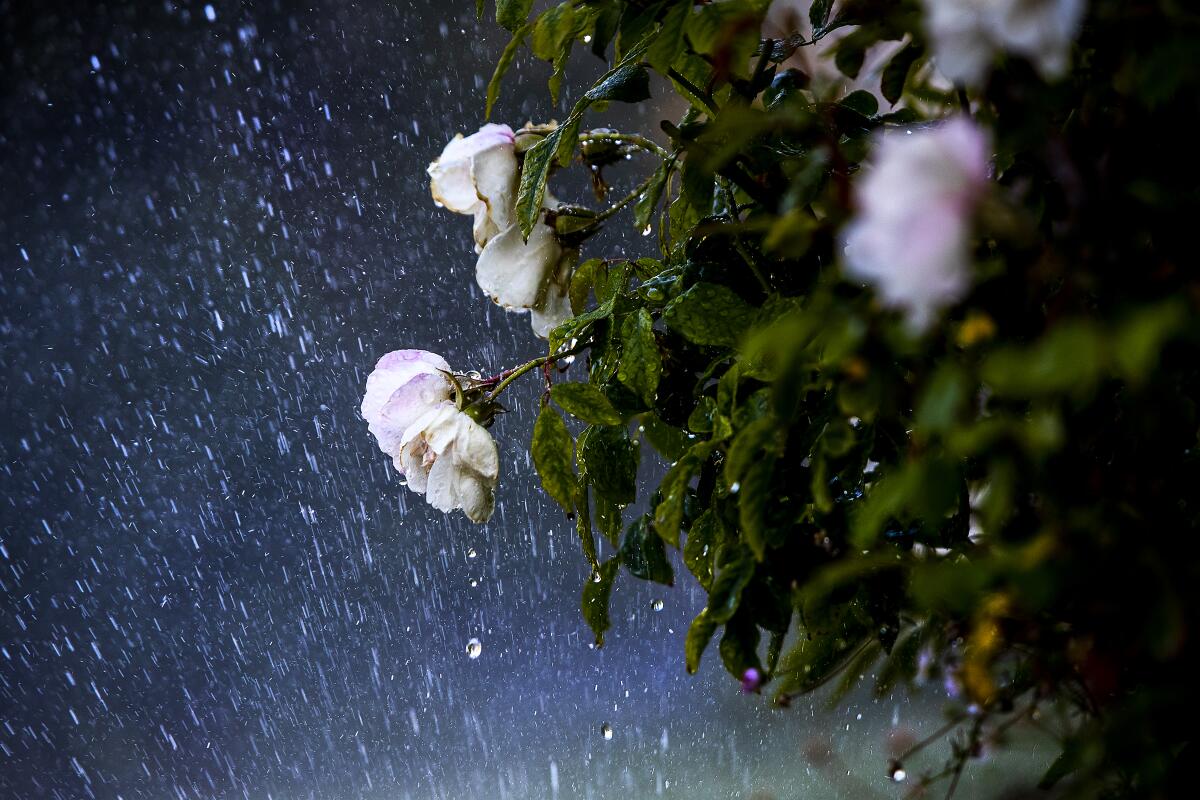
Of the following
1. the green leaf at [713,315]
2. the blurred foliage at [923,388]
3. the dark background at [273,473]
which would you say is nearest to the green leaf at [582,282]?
the blurred foliage at [923,388]

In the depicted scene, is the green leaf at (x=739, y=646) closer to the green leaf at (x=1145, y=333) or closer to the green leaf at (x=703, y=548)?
the green leaf at (x=703, y=548)

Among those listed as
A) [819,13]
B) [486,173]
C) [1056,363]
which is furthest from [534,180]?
[1056,363]

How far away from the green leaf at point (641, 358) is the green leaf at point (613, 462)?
3 cm

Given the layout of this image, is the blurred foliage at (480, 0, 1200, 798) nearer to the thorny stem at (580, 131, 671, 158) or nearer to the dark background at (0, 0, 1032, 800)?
the thorny stem at (580, 131, 671, 158)

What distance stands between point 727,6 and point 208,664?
1553 mm

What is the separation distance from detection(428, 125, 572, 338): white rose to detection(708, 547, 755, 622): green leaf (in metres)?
0.15

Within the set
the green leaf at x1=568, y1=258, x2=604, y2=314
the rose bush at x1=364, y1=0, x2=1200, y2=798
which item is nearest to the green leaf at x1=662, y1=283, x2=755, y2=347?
the rose bush at x1=364, y1=0, x2=1200, y2=798

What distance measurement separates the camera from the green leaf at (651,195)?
0.34m

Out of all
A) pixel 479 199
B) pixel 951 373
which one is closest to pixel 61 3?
pixel 479 199

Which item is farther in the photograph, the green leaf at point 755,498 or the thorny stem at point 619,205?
the thorny stem at point 619,205

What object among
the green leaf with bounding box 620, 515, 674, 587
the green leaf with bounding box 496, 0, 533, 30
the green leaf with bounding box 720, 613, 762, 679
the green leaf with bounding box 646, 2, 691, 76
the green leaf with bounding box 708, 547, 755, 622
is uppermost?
the green leaf with bounding box 496, 0, 533, 30

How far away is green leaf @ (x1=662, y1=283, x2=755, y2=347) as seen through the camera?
302 millimetres

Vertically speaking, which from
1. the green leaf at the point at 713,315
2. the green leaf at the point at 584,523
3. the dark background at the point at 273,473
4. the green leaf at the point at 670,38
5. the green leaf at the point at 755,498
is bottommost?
the green leaf at the point at 755,498

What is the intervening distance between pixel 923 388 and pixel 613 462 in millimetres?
171
